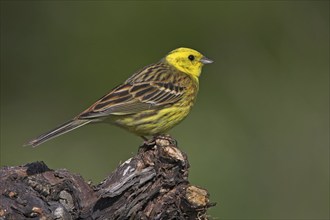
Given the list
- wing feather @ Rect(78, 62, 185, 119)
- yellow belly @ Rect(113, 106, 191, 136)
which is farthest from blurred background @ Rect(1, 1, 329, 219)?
yellow belly @ Rect(113, 106, 191, 136)

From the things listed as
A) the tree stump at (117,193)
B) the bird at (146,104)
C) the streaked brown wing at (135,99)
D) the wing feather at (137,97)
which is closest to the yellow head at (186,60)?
the bird at (146,104)

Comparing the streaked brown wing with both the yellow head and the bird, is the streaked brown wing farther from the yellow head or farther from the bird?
the yellow head

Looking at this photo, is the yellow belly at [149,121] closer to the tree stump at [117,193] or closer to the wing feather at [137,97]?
the wing feather at [137,97]

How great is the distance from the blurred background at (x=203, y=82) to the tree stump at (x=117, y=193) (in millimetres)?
3295

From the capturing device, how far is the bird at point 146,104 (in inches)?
249

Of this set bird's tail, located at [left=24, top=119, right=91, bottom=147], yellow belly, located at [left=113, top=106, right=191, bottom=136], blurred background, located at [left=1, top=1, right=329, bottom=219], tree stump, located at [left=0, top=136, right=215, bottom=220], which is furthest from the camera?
blurred background, located at [left=1, top=1, right=329, bottom=219]

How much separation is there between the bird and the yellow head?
105 mm

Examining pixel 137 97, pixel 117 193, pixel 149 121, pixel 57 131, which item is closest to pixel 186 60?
pixel 137 97

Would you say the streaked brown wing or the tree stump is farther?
the streaked brown wing

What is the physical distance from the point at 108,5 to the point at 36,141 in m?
4.78

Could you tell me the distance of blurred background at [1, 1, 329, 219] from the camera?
29.4ft

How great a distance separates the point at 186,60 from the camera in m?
7.47

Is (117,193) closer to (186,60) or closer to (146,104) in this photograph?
(146,104)

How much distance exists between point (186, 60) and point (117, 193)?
8.21 ft
